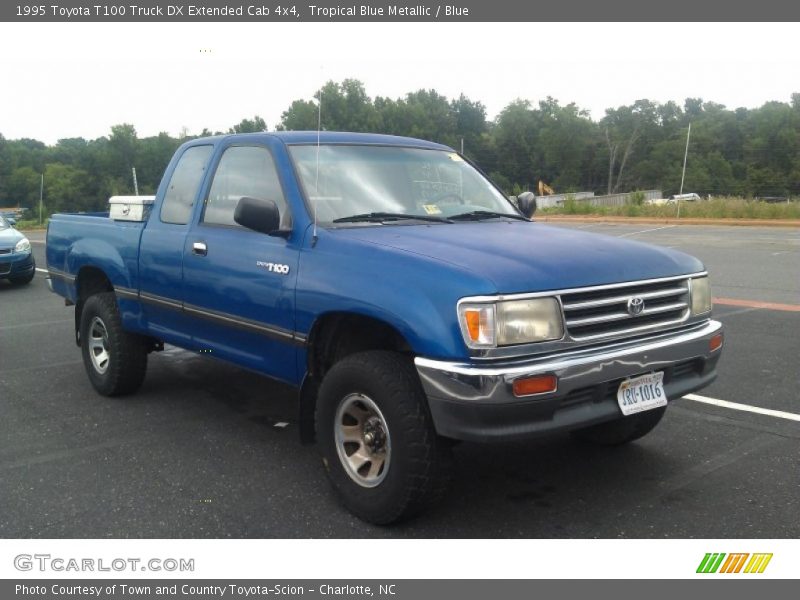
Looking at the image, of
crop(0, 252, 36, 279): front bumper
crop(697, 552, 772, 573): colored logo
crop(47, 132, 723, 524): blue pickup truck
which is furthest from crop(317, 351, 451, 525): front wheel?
crop(0, 252, 36, 279): front bumper

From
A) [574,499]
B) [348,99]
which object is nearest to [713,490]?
[574,499]

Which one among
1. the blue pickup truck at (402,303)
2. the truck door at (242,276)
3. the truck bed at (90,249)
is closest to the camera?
the blue pickup truck at (402,303)

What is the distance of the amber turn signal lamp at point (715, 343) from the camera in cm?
386

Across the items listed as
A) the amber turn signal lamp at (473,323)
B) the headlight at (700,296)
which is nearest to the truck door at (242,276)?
the amber turn signal lamp at (473,323)

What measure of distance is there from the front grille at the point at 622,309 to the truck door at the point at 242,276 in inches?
56.9

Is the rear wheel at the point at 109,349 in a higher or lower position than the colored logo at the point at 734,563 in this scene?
higher

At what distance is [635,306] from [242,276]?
212 centimetres

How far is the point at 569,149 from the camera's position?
47.9 metres

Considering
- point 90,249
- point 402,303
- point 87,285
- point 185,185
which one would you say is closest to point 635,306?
point 402,303

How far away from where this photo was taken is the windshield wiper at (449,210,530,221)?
4.46m

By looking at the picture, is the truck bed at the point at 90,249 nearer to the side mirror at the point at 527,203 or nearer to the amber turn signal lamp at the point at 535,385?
the side mirror at the point at 527,203

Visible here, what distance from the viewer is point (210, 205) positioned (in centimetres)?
479

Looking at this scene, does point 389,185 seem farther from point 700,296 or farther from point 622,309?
point 700,296

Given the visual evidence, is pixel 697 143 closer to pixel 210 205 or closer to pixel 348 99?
pixel 348 99
